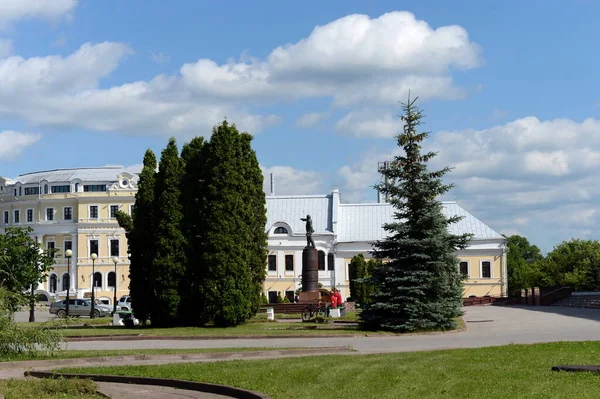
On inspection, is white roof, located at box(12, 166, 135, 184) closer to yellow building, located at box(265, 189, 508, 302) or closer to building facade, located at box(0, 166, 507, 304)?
building facade, located at box(0, 166, 507, 304)

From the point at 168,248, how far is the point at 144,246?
2467 millimetres

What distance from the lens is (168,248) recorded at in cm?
3312

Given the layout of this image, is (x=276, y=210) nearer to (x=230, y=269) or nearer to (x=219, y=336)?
(x=230, y=269)

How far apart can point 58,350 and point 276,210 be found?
5747cm

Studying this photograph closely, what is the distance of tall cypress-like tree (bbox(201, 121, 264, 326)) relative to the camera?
31891 mm

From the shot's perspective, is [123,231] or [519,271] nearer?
[123,231]

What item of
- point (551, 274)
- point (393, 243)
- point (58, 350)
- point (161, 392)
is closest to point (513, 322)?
point (393, 243)

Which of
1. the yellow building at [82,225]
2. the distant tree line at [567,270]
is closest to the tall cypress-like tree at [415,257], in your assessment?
the distant tree line at [567,270]

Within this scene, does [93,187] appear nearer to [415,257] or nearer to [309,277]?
[309,277]

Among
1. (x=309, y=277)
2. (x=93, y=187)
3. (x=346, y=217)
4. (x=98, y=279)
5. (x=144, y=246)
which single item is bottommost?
(x=98, y=279)

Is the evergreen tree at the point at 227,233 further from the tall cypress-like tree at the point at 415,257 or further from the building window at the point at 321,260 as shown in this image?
the building window at the point at 321,260

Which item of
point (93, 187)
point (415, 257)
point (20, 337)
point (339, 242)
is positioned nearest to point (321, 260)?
point (339, 242)

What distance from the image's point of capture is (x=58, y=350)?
829 inches

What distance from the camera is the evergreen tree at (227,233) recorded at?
31891mm
